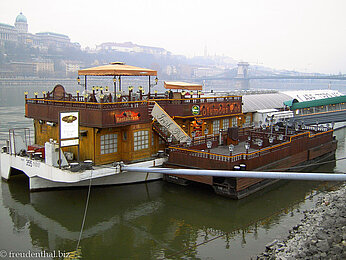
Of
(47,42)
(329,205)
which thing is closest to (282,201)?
(329,205)

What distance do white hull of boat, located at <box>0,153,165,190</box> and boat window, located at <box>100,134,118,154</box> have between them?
125 centimetres

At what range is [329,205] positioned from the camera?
15.9 metres

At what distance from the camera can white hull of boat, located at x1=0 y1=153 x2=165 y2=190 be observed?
53.3 ft

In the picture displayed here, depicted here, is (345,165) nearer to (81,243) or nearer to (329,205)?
(329,205)

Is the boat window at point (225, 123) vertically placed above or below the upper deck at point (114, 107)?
below

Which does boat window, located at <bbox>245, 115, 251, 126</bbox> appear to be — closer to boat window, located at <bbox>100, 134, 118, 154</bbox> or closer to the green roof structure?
the green roof structure

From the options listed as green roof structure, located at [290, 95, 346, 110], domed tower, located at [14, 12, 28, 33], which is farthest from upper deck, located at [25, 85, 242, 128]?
domed tower, located at [14, 12, 28, 33]

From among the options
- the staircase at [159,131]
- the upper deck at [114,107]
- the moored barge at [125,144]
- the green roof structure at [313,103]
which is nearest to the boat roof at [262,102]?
the green roof structure at [313,103]

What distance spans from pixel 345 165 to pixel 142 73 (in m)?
15.6

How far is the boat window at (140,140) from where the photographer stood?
18.9 m

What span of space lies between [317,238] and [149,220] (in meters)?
6.82

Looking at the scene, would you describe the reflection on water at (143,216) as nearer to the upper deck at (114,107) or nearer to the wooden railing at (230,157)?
the wooden railing at (230,157)

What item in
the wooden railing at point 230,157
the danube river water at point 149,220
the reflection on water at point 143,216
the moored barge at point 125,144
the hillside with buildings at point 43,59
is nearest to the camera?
the danube river water at point 149,220

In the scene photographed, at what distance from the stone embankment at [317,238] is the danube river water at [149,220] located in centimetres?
73
